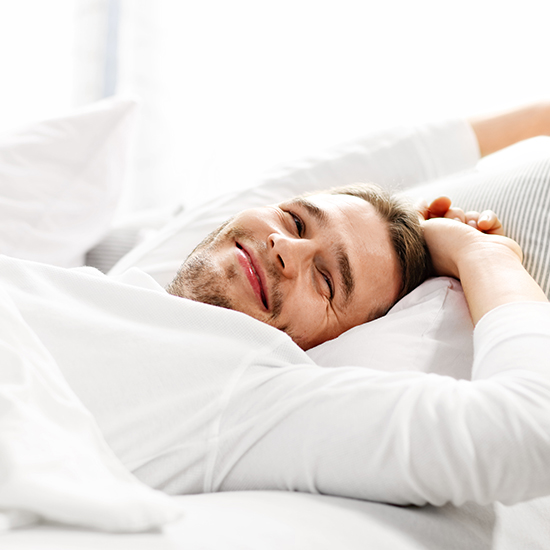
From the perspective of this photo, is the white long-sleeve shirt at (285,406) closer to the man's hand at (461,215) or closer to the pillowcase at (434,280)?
the pillowcase at (434,280)

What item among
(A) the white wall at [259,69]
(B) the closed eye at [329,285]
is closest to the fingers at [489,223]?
(B) the closed eye at [329,285]

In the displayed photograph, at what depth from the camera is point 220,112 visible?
2367 millimetres

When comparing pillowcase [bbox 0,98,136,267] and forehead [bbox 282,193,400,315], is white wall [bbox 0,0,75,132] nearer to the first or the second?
pillowcase [bbox 0,98,136,267]

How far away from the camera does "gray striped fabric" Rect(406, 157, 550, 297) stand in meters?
0.95

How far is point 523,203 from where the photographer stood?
1.02m

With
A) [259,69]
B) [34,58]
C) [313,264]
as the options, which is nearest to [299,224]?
[313,264]

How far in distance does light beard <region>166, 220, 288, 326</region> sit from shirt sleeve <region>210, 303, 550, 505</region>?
0.27 m

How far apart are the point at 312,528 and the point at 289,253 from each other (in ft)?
1.65

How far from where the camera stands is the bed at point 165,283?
49 centimetres

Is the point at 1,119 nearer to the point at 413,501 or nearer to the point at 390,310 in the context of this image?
the point at 390,310

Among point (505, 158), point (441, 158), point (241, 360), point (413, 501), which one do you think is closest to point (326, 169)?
point (441, 158)

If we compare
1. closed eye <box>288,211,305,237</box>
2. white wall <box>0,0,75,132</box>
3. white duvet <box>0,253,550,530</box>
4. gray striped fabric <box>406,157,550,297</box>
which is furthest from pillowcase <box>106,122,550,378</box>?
white wall <box>0,0,75,132</box>

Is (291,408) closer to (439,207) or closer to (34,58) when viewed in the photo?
(439,207)

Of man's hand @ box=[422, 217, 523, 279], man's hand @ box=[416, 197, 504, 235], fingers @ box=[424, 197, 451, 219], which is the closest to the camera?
man's hand @ box=[422, 217, 523, 279]
